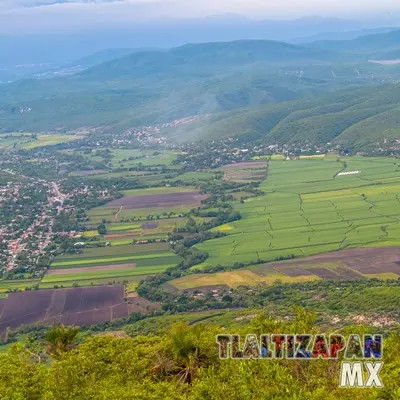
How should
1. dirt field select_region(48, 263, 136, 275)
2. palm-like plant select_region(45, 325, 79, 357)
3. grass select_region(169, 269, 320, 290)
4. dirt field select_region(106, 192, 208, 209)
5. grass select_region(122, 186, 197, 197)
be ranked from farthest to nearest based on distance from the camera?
grass select_region(122, 186, 197, 197) < dirt field select_region(106, 192, 208, 209) < dirt field select_region(48, 263, 136, 275) < grass select_region(169, 269, 320, 290) < palm-like plant select_region(45, 325, 79, 357)

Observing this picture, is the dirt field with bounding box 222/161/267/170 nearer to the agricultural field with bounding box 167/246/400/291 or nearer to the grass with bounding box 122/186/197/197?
the grass with bounding box 122/186/197/197

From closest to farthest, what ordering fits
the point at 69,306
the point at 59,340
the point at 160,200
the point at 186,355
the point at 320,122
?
1. the point at 186,355
2. the point at 59,340
3. the point at 69,306
4. the point at 160,200
5. the point at 320,122

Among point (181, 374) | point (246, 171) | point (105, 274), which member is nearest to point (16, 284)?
point (105, 274)

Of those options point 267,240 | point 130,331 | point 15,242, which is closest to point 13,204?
point 15,242

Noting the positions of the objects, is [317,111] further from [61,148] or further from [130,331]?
[130,331]

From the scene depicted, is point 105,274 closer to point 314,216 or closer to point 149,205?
point 314,216

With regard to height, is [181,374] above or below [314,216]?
above

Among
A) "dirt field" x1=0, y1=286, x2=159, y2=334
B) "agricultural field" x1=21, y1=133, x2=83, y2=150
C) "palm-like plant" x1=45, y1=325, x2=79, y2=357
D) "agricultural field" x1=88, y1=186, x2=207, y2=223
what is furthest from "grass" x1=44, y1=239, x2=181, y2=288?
"agricultural field" x1=21, y1=133, x2=83, y2=150

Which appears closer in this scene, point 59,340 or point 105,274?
point 59,340
